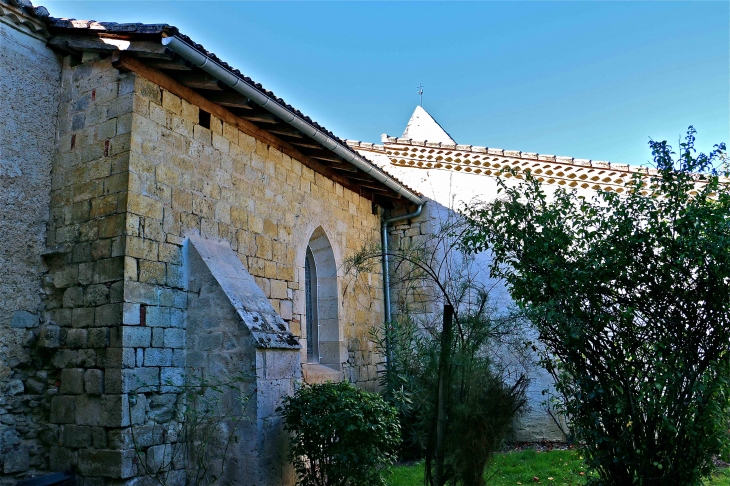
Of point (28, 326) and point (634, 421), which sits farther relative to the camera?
point (28, 326)

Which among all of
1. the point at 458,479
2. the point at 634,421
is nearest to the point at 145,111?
the point at 458,479

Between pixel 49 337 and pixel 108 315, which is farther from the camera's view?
pixel 49 337

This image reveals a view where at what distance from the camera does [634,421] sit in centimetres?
419

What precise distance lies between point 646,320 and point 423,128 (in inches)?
469

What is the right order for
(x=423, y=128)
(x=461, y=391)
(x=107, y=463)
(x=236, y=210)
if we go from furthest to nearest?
(x=423, y=128), (x=236, y=210), (x=461, y=391), (x=107, y=463)

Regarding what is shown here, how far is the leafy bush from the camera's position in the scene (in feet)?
16.2

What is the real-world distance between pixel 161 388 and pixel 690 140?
479 cm

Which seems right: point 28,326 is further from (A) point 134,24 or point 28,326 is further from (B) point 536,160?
(B) point 536,160

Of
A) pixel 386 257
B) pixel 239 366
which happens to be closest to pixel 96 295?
pixel 239 366

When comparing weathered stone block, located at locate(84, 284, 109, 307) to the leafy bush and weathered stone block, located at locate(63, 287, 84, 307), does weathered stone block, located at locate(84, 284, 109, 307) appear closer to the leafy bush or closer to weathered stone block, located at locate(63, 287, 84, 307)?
weathered stone block, located at locate(63, 287, 84, 307)

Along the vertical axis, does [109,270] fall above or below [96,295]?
above

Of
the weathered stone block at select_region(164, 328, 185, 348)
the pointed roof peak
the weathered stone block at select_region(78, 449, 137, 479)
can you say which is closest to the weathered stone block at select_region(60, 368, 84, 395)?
the weathered stone block at select_region(78, 449, 137, 479)

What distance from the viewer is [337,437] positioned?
5.24 meters

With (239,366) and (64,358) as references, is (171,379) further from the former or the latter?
(64,358)
